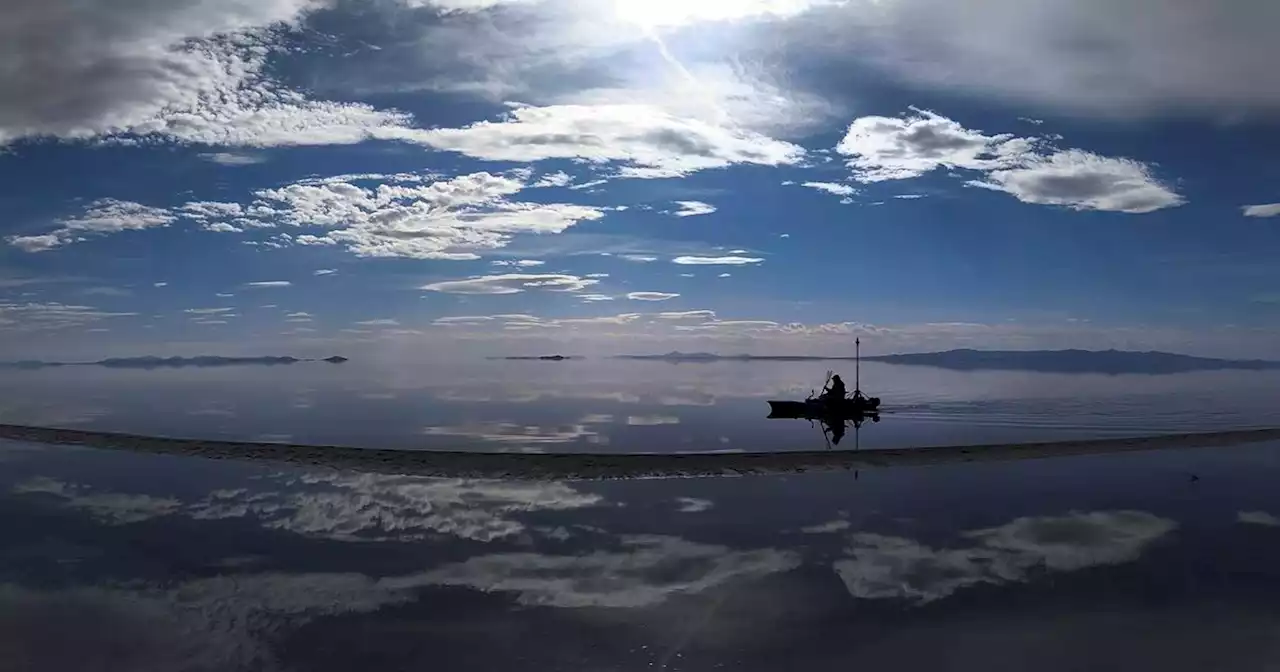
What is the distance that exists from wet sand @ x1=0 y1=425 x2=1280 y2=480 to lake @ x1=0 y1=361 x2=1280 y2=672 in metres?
2.11

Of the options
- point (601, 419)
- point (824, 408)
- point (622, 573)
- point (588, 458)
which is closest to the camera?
point (622, 573)

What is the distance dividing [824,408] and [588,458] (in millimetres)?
35832

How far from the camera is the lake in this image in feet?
46.9

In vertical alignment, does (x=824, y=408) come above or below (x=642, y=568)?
above

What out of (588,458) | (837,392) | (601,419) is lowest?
(588,458)

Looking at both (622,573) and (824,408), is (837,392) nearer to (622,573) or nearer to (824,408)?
(824,408)

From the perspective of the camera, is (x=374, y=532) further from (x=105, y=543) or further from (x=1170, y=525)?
(x=1170, y=525)

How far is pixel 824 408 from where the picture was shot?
2857 inches

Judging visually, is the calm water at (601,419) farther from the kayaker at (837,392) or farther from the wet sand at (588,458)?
the wet sand at (588,458)

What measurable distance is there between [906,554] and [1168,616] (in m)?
6.49

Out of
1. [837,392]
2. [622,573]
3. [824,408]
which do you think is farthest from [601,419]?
[622,573]

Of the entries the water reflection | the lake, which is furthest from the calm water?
the water reflection

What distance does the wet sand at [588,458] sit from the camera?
38125 millimetres

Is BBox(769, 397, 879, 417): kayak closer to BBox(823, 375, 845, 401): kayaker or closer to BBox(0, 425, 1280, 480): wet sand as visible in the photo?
BBox(823, 375, 845, 401): kayaker
